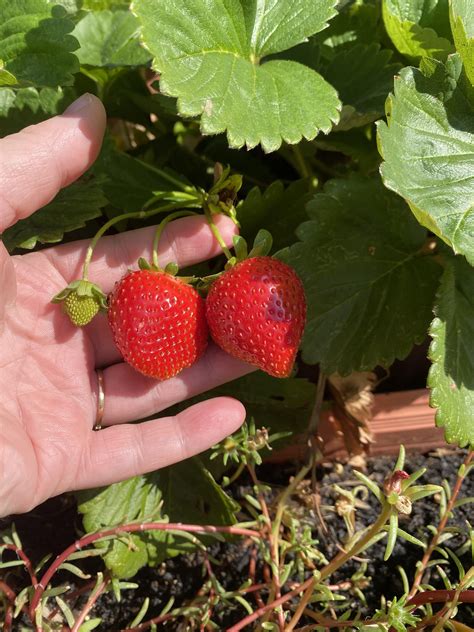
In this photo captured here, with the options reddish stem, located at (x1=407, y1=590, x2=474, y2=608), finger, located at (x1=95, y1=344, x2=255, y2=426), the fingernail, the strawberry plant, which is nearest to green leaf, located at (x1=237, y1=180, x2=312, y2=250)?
the strawberry plant

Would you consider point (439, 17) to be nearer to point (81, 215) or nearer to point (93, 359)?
point (81, 215)

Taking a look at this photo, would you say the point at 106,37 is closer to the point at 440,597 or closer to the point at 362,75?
the point at 362,75

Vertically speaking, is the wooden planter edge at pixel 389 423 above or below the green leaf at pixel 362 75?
below

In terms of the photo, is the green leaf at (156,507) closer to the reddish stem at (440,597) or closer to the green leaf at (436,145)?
the reddish stem at (440,597)

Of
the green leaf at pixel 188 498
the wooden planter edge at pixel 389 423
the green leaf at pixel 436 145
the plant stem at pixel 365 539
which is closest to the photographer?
the plant stem at pixel 365 539

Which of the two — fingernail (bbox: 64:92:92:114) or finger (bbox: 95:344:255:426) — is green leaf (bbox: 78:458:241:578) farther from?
fingernail (bbox: 64:92:92:114)

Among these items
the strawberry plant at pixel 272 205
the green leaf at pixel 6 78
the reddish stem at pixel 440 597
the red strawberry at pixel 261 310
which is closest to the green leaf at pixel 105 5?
the strawberry plant at pixel 272 205
